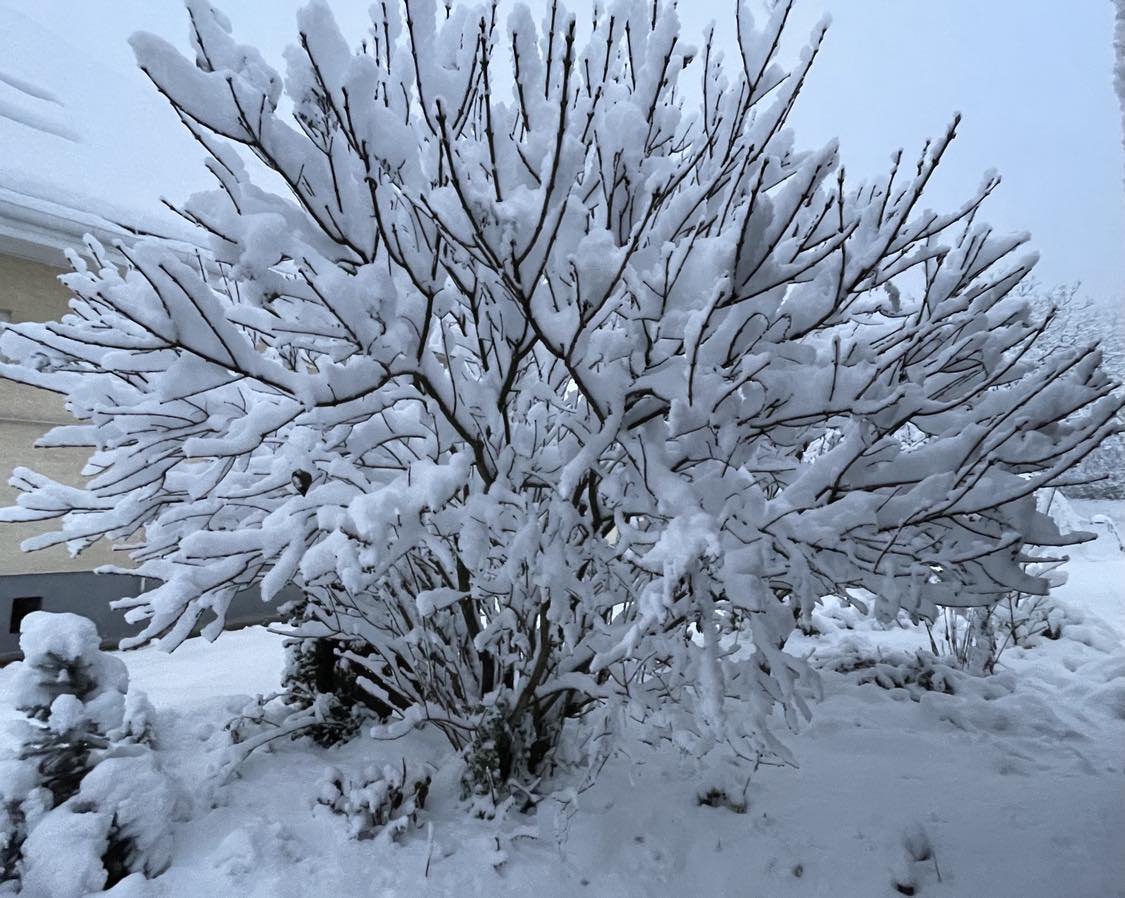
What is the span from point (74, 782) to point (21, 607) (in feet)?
13.0

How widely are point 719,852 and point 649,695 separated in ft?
1.90

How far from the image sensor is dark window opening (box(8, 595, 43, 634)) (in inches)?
194

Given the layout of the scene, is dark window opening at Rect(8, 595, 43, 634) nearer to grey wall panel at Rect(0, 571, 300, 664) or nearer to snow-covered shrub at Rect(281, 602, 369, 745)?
grey wall panel at Rect(0, 571, 300, 664)

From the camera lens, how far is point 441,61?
194 centimetres

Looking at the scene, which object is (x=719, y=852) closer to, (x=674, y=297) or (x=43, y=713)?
(x=674, y=297)

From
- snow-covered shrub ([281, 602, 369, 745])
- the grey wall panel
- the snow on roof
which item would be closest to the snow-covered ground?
snow-covered shrub ([281, 602, 369, 745])

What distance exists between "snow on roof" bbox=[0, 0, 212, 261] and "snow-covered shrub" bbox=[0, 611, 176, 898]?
6.65ft

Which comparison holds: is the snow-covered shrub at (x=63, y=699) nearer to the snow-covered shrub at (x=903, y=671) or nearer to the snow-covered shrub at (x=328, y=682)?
the snow-covered shrub at (x=328, y=682)

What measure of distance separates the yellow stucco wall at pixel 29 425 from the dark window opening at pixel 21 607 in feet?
0.71

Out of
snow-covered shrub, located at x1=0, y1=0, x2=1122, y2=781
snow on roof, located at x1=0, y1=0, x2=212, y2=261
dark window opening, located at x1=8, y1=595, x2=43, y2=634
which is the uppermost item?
snow on roof, located at x1=0, y1=0, x2=212, y2=261

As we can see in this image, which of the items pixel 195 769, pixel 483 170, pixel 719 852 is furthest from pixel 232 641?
pixel 483 170

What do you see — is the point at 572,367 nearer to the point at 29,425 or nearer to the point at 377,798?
the point at 377,798

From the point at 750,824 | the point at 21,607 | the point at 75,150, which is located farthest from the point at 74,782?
the point at 75,150

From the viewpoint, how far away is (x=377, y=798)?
2248 mm
